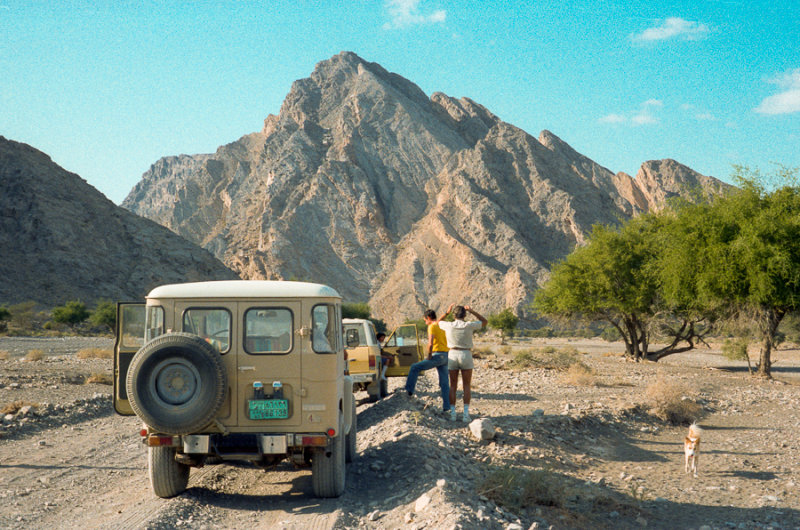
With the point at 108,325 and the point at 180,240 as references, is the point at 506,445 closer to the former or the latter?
the point at 108,325

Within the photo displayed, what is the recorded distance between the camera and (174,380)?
675cm

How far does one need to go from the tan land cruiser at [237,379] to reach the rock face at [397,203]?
259 feet

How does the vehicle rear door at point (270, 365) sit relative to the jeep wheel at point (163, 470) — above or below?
above

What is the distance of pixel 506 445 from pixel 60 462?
6.88 metres

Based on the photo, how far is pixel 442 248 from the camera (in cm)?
9831

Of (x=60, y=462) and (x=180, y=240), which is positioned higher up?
(x=180, y=240)

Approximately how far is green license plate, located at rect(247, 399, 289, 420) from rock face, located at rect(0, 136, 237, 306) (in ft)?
211

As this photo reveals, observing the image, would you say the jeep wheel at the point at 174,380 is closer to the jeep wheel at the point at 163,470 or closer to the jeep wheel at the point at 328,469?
the jeep wheel at the point at 163,470

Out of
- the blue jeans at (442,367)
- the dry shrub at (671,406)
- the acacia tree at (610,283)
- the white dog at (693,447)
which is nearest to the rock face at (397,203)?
the acacia tree at (610,283)

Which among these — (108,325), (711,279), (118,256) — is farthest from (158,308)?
(118,256)

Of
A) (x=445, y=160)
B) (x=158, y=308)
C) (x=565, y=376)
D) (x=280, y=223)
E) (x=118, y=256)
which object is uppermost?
(x=445, y=160)

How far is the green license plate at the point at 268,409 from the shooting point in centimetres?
696

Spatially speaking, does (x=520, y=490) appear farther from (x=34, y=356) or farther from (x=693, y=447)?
(x=34, y=356)

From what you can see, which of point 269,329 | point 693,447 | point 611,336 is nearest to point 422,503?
point 269,329
